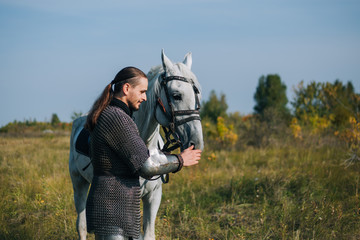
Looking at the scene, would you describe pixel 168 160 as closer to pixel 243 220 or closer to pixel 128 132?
pixel 128 132

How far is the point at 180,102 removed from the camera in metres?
2.85

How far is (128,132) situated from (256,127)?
37.7ft

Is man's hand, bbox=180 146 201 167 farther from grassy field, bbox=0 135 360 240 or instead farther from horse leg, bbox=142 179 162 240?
grassy field, bbox=0 135 360 240

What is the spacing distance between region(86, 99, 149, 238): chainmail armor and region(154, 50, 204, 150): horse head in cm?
72

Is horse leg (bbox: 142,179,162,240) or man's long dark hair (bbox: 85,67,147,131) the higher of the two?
man's long dark hair (bbox: 85,67,147,131)

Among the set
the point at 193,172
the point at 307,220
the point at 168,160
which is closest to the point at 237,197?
the point at 307,220

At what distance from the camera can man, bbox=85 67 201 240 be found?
2070 mm

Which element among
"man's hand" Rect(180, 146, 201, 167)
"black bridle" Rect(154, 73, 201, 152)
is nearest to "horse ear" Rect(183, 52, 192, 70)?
"black bridle" Rect(154, 73, 201, 152)

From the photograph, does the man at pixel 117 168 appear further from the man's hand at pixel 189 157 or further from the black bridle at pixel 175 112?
the black bridle at pixel 175 112

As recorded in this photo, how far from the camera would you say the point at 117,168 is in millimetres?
2121

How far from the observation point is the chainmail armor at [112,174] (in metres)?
2.08

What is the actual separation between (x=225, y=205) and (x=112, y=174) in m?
3.91

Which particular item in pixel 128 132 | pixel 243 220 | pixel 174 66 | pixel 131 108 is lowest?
pixel 243 220

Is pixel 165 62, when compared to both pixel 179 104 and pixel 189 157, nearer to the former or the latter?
pixel 179 104
